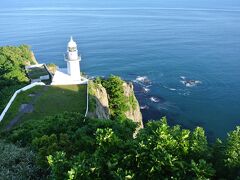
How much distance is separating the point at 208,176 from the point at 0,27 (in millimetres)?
132332

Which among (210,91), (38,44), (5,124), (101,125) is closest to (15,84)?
(5,124)

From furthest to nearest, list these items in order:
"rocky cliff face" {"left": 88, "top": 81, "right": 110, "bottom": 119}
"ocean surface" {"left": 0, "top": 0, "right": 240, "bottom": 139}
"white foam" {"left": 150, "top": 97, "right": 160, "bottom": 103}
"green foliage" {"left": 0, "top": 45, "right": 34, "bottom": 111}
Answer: "white foam" {"left": 150, "top": 97, "right": 160, "bottom": 103}, "ocean surface" {"left": 0, "top": 0, "right": 240, "bottom": 139}, "green foliage" {"left": 0, "top": 45, "right": 34, "bottom": 111}, "rocky cliff face" {"left": 88, "top": 81, "right": 110, "bottom": 119}

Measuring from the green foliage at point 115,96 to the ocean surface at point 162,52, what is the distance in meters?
9.20

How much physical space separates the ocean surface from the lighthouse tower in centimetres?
1798

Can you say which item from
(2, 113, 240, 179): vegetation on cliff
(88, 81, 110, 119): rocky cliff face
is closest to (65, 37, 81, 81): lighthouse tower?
(88, 81, 110, 119): rocky cliff face

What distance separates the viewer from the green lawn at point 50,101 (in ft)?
122

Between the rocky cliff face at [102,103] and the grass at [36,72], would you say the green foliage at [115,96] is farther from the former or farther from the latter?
the grass at [36,72]

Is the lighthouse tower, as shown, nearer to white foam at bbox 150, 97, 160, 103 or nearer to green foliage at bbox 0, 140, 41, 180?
white foam at bbox 150, 97, 160, 103

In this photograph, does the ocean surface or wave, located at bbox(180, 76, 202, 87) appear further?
wave, located at bbox(180, 76, 202, 87)

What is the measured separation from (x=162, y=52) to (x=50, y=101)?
194 ft

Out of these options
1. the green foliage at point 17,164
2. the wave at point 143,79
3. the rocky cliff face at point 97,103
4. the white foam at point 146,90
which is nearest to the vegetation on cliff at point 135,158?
the green foliage at point 17,164

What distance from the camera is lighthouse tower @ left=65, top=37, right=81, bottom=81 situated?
160 feet

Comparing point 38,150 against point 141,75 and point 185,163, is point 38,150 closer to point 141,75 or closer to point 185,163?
point 185,163

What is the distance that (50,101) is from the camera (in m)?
41.0
